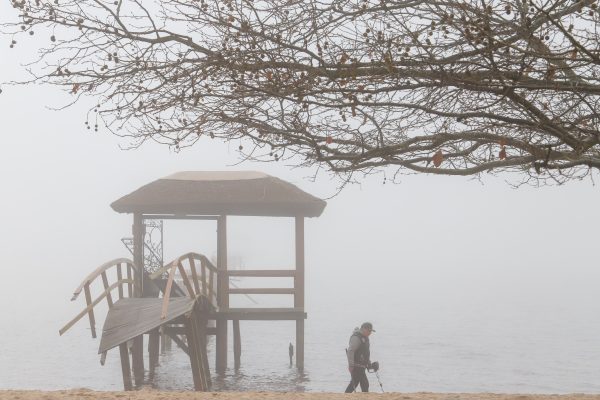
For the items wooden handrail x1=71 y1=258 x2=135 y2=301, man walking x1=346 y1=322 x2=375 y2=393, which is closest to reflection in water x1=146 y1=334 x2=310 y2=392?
wooden handrail x1=71 y1=258 x2=135 y2=301

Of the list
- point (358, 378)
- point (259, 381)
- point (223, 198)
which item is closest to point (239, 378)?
point (259, 381)

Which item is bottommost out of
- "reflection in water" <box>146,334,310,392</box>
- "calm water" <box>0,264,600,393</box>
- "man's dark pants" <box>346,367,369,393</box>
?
"calm water" <box>0,264,600,393</box>

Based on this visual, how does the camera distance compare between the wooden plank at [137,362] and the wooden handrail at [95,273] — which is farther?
the wooden plank at [137,362]

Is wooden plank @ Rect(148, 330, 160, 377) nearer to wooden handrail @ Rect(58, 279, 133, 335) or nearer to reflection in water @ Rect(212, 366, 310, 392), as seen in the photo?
reflection in water @ Rect(212, 366, 310, 392)

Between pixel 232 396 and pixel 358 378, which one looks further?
pixel 358 378

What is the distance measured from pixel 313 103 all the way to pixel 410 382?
90.2 feet

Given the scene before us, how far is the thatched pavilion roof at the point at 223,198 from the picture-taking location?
2394 cm

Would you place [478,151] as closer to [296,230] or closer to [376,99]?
[376,99]

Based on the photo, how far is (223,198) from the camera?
2392cm

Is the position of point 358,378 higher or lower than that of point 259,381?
higher

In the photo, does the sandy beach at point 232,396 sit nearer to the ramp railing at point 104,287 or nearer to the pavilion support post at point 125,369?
the ramp railing at point 104,287

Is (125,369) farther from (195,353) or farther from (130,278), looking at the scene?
(195,353)

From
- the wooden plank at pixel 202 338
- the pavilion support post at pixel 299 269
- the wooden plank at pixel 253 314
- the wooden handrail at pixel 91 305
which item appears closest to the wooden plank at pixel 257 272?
the pavilion support post at pixel 299 269

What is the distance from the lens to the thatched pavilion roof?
78.5ft
